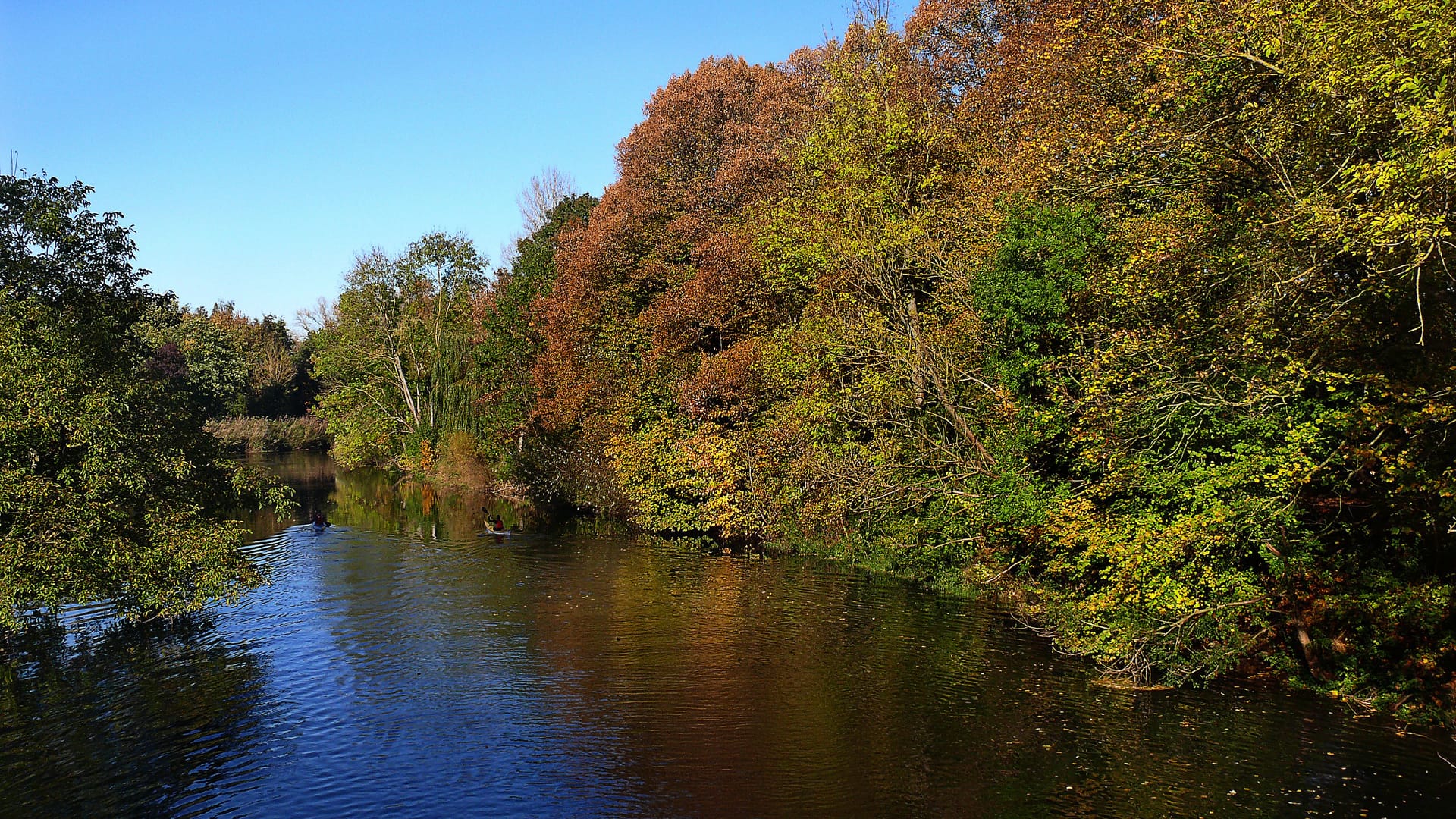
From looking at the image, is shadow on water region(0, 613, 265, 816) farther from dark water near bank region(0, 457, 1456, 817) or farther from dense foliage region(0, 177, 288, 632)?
dense foliage region(0, 177, 288, 632)

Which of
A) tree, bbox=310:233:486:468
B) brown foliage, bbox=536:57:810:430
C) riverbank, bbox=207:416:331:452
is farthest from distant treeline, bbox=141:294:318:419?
brown foliage, bbox=536:57:810:430

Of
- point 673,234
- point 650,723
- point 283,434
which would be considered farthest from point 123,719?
point 283,434

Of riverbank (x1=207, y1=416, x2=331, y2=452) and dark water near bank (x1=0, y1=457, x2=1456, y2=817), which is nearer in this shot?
dark water near bank (x1=0, y1=457, x2=1456, y2=817)

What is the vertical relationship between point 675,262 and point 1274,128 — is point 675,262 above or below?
above

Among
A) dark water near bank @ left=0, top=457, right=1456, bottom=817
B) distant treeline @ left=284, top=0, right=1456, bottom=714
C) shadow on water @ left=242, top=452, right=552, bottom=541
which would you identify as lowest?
dark water near bank @ left=0, top=457, right=1456, bottom=817

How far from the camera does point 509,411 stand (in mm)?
53188

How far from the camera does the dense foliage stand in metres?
19.4

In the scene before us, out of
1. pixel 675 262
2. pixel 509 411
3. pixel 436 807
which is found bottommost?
pixel 436 807

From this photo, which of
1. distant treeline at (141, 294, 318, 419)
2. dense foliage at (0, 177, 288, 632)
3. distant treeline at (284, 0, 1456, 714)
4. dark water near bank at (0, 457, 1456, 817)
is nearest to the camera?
dark water near bank at (0, 457, 1456, 817)

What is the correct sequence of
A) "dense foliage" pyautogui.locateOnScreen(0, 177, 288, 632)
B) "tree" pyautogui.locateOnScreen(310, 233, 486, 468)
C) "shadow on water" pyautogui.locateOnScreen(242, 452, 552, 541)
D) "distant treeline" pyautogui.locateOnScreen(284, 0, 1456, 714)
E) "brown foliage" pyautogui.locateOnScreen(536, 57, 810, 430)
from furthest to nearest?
"tree" pyautogui.locateOnScreen(310, 233, 486, 468)
"shadow on water" pyautogui.locateOnScreen(242, 452, 552, 541)
"brown foliage" pyautogui.locateOnScreen(536, 57, 810, 430)
"dense foliage" pyautogui.locateOnScreen(0, 177, 288, 632)
"distant treeline" pyautogui.locateOnScreen(284, 0, 1456, 714)

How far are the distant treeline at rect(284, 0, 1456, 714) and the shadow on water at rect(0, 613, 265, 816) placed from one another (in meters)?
15.3

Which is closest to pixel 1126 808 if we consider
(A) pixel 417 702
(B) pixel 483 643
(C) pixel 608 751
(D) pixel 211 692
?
(C) pixel 608 751

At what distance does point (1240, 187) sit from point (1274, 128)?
2246mm

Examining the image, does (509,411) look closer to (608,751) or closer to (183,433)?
(183,433)
